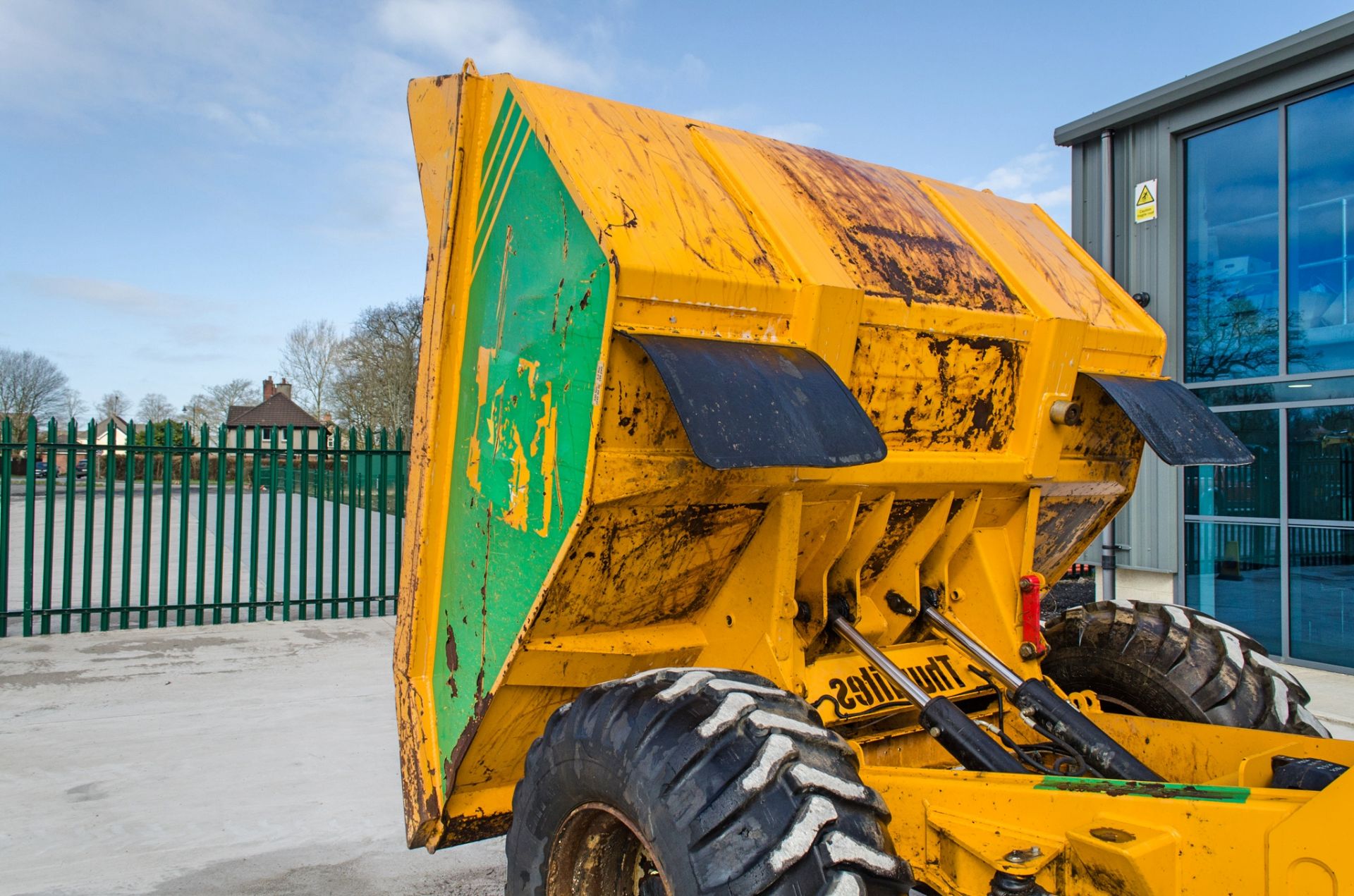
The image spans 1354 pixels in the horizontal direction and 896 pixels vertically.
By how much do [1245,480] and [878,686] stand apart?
6.80 metres

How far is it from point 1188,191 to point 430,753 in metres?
8.43

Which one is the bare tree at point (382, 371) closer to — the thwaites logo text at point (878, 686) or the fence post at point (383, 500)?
the fence post at point (383, 500)

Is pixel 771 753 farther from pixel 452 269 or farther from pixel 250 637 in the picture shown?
pixel 250 637

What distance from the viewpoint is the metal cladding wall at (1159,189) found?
26.4 ft

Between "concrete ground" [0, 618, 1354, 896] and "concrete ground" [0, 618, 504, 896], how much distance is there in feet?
0.04

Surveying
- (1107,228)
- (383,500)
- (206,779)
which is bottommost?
(206,779)

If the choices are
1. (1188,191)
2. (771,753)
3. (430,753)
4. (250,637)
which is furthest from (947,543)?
(250,637)

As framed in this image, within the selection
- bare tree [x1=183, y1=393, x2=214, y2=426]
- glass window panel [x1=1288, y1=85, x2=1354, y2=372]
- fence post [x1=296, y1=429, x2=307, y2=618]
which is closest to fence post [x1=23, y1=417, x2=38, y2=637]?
fence post [x1=296, y1=429, x2=307, y2=618]

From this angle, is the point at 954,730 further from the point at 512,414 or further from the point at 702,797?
the point at 512,414

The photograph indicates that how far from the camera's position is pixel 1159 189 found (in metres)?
8.78

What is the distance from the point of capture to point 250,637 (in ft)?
30.8

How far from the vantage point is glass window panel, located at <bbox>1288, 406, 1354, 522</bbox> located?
7492mm

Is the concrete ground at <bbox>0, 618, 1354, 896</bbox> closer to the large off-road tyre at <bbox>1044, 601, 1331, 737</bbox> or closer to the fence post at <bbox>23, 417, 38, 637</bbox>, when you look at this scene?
the fence post at <bbox>23, 417, 38, 637</bbox>

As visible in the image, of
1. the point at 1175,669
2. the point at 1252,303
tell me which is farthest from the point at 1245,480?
the point at 1175,669
